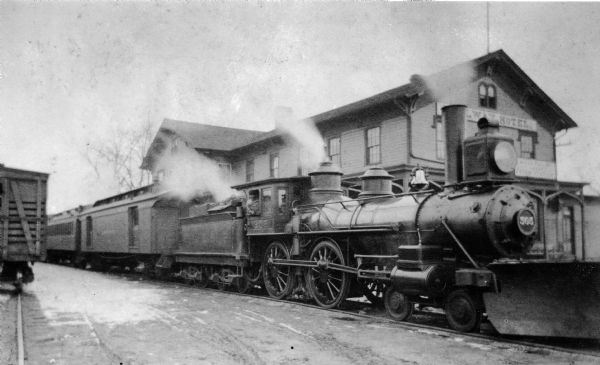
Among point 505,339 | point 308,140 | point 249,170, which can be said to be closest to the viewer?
point 505,339

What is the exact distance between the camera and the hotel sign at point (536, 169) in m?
18.9

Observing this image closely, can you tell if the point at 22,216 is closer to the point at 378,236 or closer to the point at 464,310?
the point at 378,236

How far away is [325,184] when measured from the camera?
1120 cm

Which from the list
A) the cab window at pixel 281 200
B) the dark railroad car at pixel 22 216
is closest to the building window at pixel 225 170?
the dark railroad car at pixel 22 216

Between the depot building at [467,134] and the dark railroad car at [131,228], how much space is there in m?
5.68

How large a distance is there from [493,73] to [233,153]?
12.8 metres

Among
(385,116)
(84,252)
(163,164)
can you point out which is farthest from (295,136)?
(163,164)

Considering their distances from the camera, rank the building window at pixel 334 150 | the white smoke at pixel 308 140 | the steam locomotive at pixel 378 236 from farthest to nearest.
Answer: the white smoke at pixel 308 140, the building window at pixel 334 150, the steam locomotive at pixel 378 236

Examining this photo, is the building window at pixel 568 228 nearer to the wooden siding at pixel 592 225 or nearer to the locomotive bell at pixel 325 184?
the wooden siding at pixel 592 225

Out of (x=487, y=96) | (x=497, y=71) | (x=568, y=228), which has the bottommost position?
(x=568, y=228)

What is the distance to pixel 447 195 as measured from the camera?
803 cm

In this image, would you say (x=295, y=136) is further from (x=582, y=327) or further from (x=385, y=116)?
(x=582, y=327)

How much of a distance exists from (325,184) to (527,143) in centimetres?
1177

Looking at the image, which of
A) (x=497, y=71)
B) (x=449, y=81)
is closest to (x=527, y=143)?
(x=497, y=71)
